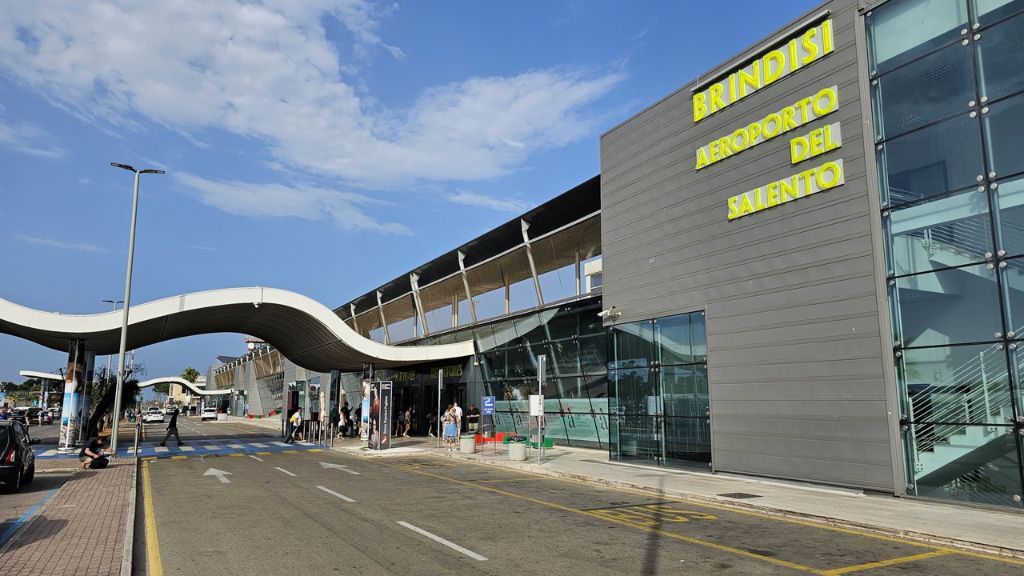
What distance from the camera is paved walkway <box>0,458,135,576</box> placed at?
7.83 m

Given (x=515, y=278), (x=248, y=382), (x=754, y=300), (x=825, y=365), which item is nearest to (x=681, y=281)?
(x=754, y=300)

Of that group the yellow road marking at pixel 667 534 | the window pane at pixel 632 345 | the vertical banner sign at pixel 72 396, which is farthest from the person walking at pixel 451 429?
the vertical banner sign at pixel 72 396

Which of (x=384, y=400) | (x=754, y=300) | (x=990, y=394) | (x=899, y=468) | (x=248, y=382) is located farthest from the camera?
(x=248, y=382)

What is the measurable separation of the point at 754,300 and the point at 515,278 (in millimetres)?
17856

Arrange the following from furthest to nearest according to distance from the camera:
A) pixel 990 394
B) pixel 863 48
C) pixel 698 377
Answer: pixel 698 377 < pixel 863 48 < pixel 990 394

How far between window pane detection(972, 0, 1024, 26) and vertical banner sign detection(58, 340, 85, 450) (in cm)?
3426

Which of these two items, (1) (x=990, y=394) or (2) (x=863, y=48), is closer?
(1) (x=990, y=394)

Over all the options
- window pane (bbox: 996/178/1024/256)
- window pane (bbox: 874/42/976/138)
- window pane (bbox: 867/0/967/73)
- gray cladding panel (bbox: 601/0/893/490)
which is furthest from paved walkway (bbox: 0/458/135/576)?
window pane (bbox: 867/0/967/73)

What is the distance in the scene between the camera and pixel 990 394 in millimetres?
12203

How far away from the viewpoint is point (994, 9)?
41.3 ft

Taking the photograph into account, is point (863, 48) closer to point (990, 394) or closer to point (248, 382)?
point (990, 394)

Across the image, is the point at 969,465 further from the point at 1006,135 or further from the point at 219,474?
the point at 219,474

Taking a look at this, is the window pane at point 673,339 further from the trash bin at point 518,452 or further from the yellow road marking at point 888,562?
the yellow road marking at point 888,562

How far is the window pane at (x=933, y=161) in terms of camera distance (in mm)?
12844
